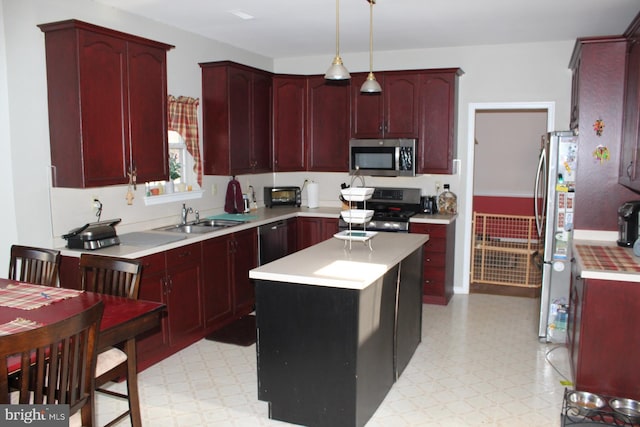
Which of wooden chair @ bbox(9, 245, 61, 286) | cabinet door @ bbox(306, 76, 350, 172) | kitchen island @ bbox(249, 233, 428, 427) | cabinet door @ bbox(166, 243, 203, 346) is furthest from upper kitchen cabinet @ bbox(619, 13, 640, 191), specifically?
wooden chair @ bbox(9, 245, 61, 286)

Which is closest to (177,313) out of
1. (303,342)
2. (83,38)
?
(303,342)

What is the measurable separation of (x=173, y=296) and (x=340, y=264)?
4.84 ft

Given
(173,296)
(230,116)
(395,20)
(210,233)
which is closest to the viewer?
(173,296)

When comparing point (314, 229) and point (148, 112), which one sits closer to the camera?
point (148, 112)

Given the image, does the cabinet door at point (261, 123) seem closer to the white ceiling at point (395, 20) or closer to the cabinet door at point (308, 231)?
the white ceiling at point (395, 20)

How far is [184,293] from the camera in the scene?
399 cm

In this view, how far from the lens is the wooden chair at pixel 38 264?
2.92 meters

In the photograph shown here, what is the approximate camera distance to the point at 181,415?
10.1 feet

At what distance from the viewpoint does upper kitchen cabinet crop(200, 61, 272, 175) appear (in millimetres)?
4863

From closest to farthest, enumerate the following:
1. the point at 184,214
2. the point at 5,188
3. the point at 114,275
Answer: the point at 114,275
the point at 5,188
the point at 184,214

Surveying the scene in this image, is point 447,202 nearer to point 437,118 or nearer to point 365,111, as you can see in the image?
point 437,118

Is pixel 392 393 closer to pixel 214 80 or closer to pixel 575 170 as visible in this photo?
pixel 575 170

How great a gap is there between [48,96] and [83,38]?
18.2 inches

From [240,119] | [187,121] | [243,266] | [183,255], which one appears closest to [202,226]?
[243,266]
